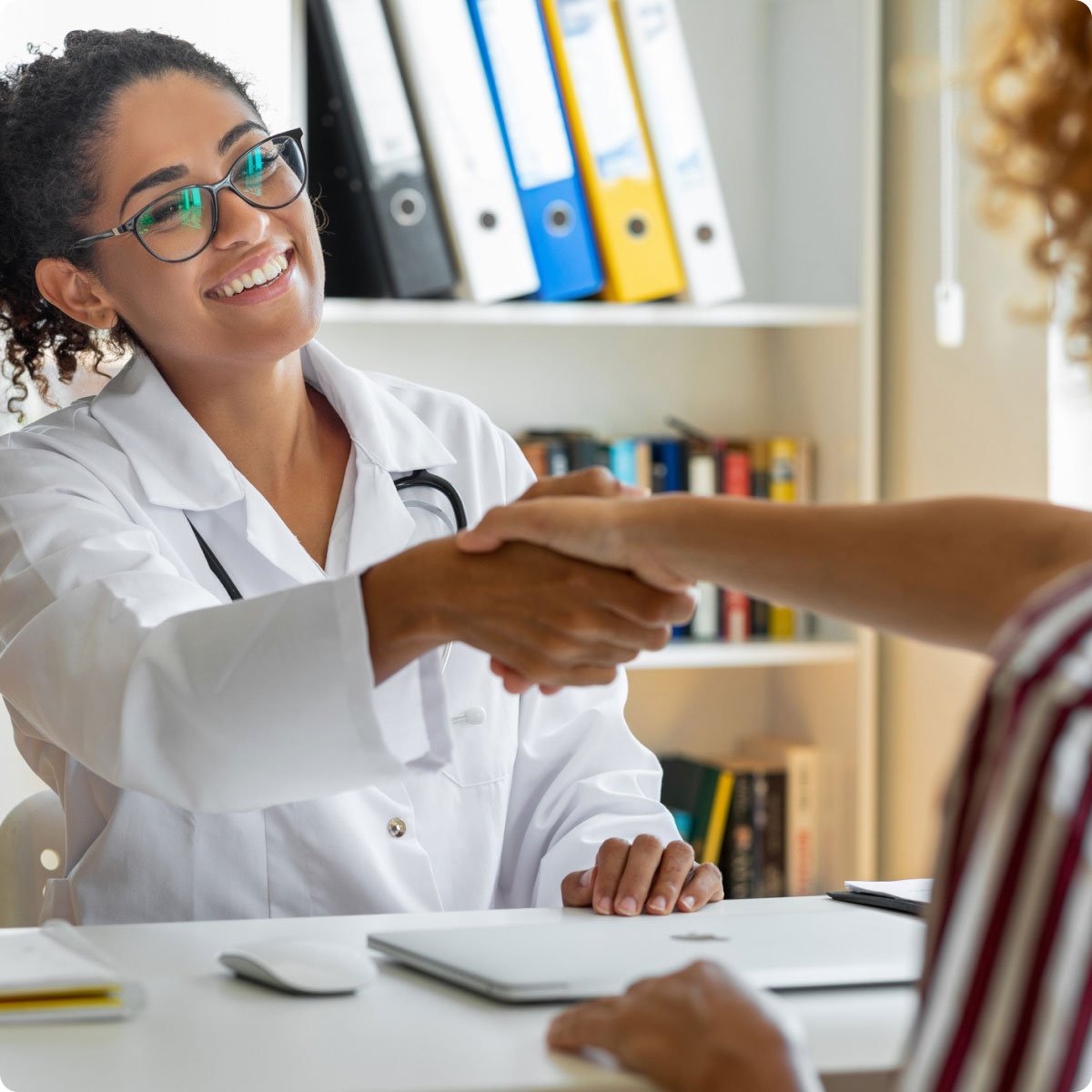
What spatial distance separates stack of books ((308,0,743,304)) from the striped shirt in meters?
1.72

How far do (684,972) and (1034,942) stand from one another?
26 cm

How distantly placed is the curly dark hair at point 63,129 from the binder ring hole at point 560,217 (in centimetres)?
66

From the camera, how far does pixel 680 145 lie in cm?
228

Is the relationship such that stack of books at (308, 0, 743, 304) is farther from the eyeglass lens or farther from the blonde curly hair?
the blonde curly hair

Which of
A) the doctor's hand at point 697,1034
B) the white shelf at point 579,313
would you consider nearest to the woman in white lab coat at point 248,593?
the doctor's hand at point 697,1034

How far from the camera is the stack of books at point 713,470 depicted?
94.4 inches

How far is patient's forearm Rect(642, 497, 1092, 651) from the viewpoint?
0.90 m

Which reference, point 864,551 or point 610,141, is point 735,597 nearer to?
point 610,141

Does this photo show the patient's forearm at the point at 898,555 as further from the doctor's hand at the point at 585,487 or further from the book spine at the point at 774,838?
the book spine at the point at 774,838

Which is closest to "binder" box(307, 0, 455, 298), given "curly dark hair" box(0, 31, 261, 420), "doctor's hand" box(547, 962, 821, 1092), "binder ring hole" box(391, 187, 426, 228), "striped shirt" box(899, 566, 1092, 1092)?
"binder ring hole" box(391, 187, 426, 228)

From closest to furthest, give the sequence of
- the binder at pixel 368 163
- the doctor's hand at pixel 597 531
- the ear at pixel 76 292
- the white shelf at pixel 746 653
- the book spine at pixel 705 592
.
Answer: the doctor's hand at pixel 597 531
the ear at pixel 76 292
the binder at pixel 368 163
the white shelf at pixel 746 653
the book spine at pixel 705 592

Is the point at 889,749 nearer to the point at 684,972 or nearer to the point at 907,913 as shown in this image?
the point at 907,913

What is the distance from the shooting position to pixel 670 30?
7.40 feet

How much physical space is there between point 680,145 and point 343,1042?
1.75 meters
